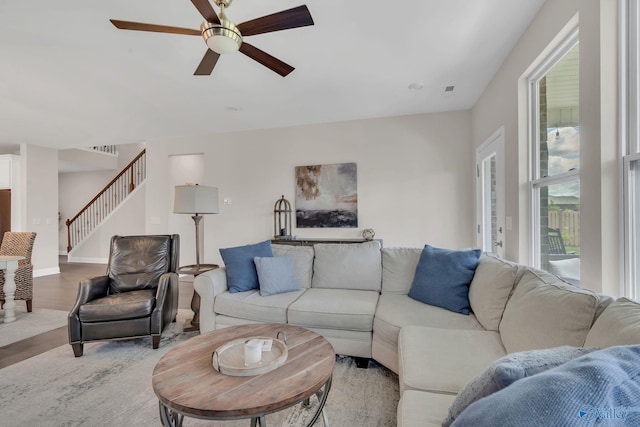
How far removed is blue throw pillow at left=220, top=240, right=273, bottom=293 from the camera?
269 cm

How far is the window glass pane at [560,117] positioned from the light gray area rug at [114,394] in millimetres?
1985

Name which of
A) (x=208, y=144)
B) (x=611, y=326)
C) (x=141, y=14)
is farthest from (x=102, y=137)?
(x=611, y=326)

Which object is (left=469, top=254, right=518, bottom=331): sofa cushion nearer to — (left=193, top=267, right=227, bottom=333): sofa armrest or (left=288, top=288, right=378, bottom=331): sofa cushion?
(left=288, top=288, right=378, bottom=331): sofa cushion

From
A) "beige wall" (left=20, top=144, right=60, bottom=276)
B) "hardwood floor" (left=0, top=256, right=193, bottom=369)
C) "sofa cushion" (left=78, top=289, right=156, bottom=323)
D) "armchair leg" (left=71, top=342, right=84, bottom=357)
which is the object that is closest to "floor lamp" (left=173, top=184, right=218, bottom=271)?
"sofa cushion" (left=78, top=289, right=156, bottom=323)

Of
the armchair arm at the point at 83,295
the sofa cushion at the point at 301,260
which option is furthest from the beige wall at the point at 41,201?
the sofa cushion at the point at 301,260

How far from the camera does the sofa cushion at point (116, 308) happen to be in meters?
2.36

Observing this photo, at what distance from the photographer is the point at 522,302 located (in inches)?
59.2

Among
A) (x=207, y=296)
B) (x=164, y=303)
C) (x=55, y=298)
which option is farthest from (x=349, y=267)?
(x=55, y=298)

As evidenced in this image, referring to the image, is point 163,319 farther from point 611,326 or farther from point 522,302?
point 611,326

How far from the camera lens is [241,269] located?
2719 mm

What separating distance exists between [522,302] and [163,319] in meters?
2.82

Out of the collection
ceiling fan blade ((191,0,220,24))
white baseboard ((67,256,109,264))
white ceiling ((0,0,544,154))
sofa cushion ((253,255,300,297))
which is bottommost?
white baseboard ((67,256,109,264))

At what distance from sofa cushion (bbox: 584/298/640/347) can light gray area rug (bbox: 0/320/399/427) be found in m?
1.13

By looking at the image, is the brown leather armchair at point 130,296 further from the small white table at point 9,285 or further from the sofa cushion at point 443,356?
the sofa cushion at point 443,356
